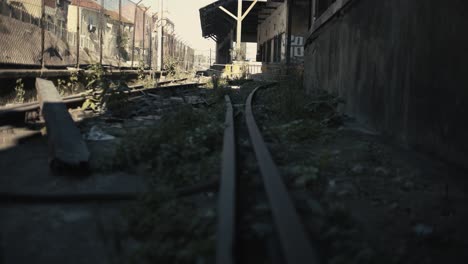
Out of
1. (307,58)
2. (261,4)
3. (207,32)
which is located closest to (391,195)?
(307,58)

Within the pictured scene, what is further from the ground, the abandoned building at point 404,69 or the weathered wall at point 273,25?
the weathered wall at point 273,25

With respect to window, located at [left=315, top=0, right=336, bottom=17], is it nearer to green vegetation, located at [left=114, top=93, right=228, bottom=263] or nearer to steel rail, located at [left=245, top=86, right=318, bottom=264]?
green vegetation, located at [left=114, top=93, right=228, bottom=263]

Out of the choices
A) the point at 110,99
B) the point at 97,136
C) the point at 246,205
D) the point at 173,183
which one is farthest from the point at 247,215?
the point at 110,99

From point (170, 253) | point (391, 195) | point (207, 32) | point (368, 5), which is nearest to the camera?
point (170, 253)

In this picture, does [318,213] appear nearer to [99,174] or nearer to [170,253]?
[170,253]

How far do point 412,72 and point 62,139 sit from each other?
A: 10.1 ft

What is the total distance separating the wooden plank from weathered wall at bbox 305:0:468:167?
8.90 ft

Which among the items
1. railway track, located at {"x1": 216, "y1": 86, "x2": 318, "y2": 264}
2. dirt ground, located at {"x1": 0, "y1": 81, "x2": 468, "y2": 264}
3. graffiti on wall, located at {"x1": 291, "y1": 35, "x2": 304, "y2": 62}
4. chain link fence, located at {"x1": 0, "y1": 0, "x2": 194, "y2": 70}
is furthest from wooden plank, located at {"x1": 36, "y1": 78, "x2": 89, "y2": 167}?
graffiti on wall, located at {"x1": 291, "y1": 35, "x2": 304, "y2": 62}

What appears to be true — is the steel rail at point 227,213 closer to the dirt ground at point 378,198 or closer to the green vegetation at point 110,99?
the dirt ground at point 378,198

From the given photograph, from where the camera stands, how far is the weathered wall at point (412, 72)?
11.3 ft

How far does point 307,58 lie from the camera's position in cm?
1260

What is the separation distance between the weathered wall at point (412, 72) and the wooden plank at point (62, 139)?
271 centimetres

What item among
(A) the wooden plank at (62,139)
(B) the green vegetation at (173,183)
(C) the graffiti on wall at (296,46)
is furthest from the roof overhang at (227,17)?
(B) the green vegetation at (173,183)

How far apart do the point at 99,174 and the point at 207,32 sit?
41.6 meters
